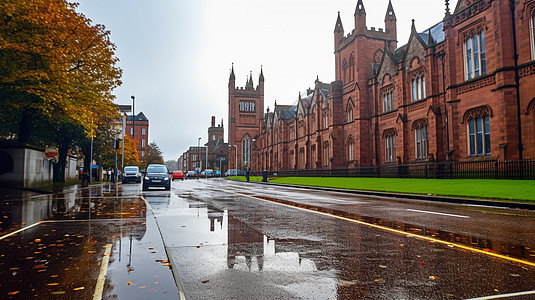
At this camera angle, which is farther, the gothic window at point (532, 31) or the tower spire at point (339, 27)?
the tower spire at point (339, 27)

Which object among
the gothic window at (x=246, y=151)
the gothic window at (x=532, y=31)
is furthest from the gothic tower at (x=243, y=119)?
the gothic window at (x=532, y=31)

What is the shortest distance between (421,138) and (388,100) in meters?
7.33

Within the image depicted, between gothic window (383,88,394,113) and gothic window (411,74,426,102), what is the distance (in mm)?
3950

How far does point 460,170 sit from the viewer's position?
25172mm

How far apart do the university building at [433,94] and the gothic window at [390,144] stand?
0.11 metres

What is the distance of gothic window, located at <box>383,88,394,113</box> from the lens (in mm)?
37812

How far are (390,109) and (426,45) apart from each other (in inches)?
311

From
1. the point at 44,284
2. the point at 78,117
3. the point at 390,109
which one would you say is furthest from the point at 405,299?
the point at 390,109

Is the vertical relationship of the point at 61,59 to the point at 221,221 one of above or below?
above

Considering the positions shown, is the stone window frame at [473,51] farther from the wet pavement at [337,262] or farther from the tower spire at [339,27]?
the tower spire at [339,27]

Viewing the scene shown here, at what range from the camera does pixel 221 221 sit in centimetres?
848

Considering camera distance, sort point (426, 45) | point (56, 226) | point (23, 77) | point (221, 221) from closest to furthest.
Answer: point (56, 226) < point (221, 221) < point (23, 77) < point (426, 45)

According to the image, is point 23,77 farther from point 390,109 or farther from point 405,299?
point 390,109

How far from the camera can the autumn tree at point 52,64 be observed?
54.9ft
